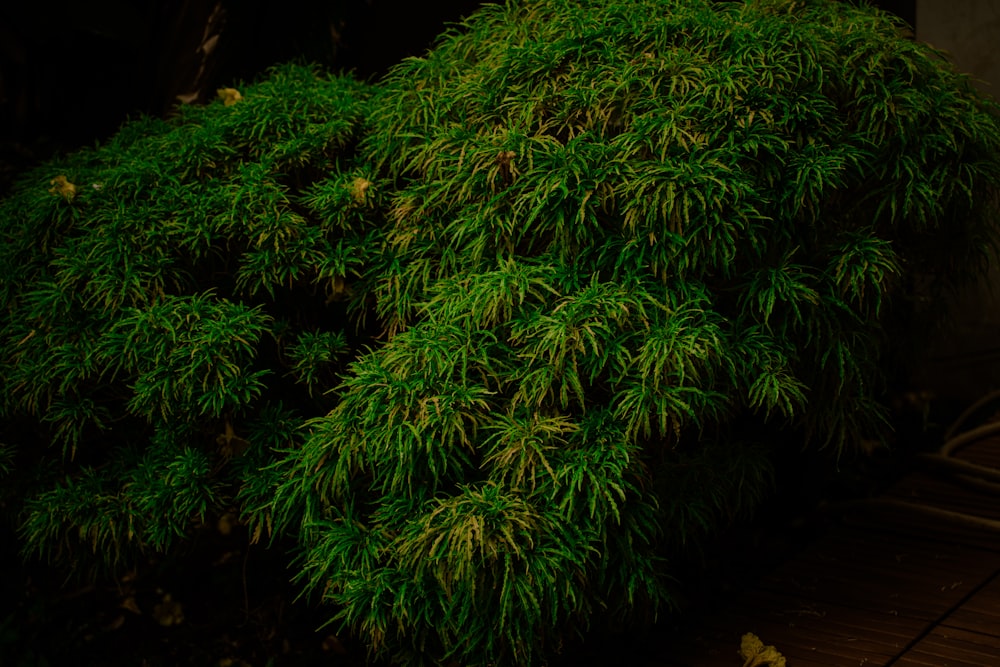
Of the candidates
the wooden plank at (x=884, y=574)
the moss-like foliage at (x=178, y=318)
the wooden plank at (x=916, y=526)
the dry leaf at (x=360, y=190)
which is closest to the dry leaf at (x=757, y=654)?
the wooden plank at (x=884, y=574)

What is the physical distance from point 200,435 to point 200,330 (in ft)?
0.96

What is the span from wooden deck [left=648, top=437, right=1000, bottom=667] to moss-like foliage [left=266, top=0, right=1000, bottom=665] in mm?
301

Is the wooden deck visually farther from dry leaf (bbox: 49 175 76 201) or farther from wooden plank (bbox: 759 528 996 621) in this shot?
dry leaf (bbox: 49 175 76 201)

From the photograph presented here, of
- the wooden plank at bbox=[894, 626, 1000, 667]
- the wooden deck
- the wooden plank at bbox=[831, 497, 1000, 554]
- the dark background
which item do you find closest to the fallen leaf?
the dark background

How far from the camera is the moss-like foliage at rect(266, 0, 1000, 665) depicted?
2.01 metres

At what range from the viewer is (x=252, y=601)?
2934 millimetres

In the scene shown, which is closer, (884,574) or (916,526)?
(884,574)

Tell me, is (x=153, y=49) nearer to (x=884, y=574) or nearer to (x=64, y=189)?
(x=64, y=189)

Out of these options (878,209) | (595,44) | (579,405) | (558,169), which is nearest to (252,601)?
(579,405)

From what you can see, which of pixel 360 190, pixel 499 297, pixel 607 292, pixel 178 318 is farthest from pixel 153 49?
pixel 607 292

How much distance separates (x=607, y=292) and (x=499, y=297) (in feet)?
0.79

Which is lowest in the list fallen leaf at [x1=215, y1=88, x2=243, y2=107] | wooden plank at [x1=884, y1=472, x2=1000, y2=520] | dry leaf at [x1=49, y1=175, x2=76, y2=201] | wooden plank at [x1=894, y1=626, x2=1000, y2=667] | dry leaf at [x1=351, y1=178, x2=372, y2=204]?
wooden plank at [x1=894, y1=626, x2=1000, y2=667]

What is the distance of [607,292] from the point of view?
7.04 ft

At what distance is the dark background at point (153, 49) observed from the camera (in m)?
3.64
